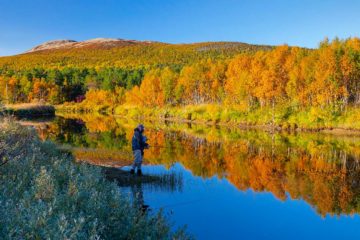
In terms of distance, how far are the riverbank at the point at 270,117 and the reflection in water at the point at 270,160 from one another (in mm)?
8362

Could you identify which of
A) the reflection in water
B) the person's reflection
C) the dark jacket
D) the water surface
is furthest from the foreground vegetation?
the reflection in water

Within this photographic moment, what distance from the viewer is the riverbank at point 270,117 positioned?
50306 millimetres

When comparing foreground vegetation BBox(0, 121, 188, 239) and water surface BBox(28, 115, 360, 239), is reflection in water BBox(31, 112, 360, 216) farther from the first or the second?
foreground vegetation BBox(0, 121, 188, 239)

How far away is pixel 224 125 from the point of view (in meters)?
62.1

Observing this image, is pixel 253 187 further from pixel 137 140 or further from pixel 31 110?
pixel 31 110

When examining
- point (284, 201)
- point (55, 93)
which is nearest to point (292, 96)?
point (284, 201)

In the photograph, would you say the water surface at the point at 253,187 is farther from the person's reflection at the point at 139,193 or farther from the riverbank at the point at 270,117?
the riverbank at the point at 270,117

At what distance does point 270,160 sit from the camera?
28172 millimetres

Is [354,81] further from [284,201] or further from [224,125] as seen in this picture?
[284,201]

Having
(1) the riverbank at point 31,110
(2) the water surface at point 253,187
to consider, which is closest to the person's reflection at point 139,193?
(2) the water surface at point 253,187

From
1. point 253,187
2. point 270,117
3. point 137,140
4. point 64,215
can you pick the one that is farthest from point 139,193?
point 270,117

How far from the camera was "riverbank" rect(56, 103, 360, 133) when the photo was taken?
165 ft

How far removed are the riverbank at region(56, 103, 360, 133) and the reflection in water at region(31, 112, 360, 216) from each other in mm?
8362

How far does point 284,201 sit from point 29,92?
115m
